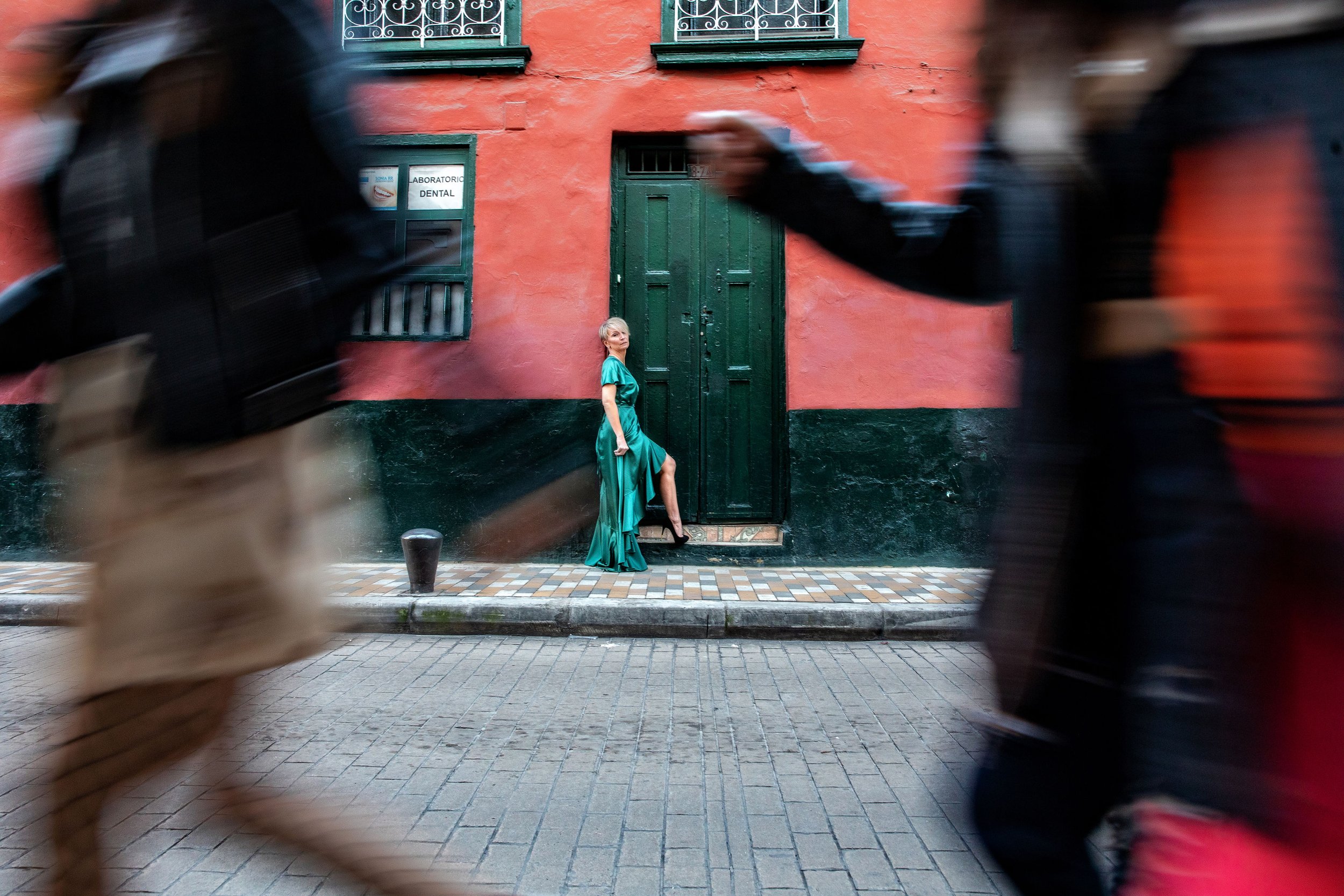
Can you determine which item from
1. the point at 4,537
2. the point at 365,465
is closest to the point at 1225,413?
the point at 365,465

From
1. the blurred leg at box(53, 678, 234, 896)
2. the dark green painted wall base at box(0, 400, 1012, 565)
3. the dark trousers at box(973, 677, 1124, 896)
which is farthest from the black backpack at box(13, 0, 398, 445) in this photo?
the dark green painted wall base at box(0, 400, 1012, 565)

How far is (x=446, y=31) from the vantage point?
8.12 meters

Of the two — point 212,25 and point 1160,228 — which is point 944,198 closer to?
point 1160,228

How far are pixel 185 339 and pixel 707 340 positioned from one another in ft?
21.9

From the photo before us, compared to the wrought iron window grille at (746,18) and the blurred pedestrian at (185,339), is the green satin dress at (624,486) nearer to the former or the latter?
the wrought iron window grille at (746,18)

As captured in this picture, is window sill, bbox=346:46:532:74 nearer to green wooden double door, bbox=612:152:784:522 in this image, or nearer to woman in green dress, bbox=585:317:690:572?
green wooden double door, bbox=612:152:784:522

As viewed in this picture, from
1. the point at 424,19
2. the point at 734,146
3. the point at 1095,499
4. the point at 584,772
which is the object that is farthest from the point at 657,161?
the point at 1095,499

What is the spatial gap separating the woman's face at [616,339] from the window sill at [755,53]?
2.64 metres

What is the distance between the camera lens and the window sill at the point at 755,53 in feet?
25.5

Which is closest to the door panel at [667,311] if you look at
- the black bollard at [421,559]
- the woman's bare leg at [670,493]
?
the woman's bare leg at [670,493]

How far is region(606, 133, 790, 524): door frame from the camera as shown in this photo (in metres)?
7.80

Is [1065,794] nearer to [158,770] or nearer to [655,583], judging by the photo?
[158,770]

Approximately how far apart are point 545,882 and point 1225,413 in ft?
6.76

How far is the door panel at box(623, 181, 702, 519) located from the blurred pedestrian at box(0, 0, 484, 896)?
21.0ft
